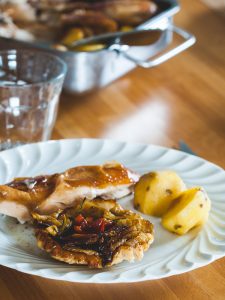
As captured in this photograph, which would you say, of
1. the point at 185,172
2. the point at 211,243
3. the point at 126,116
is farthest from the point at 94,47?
the point at 211,243

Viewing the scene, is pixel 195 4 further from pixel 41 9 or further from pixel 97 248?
pixel 97 248

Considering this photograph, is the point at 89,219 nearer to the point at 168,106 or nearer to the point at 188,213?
the point at 188,213

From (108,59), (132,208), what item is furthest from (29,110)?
(132,208)

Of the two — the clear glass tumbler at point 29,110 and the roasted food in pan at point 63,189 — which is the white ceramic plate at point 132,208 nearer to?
the roasted food in pan at point 63,189

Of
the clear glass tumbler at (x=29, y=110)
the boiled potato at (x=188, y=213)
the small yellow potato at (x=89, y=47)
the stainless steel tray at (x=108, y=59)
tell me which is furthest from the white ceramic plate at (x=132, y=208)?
the small yellow potato at (x=89, y=47)

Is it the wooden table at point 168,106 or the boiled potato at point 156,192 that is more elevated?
the boiled potato at point 156,192

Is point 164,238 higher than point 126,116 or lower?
higher

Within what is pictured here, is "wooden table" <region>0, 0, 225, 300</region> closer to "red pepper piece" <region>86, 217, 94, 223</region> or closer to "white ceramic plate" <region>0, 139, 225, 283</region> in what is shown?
"white ceramic plate" <region>0, 139, 225, 283</region>
